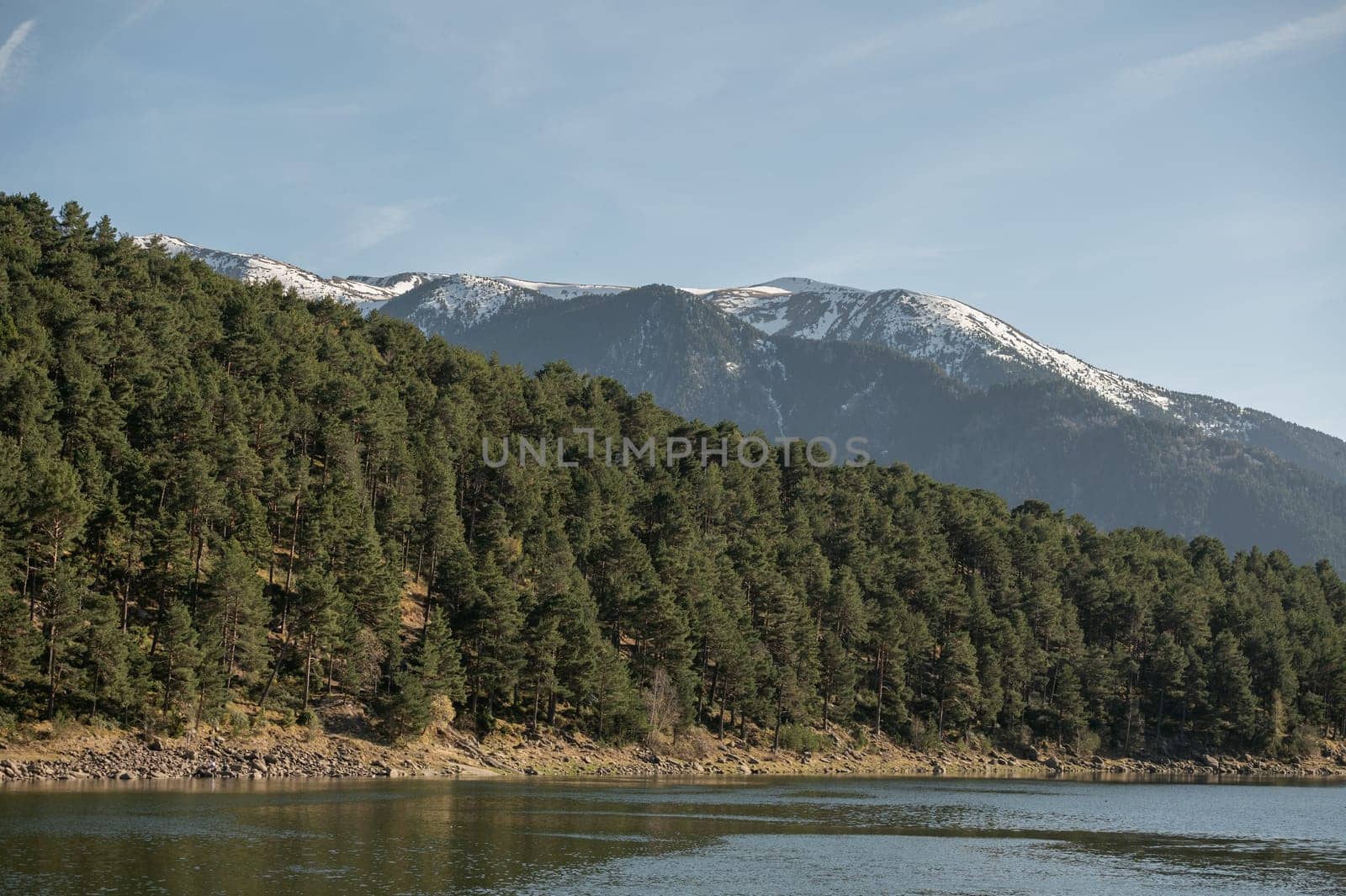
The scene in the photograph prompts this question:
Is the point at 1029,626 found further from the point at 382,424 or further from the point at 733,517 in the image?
the point at 382,424

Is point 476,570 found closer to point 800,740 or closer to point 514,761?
point 514,761

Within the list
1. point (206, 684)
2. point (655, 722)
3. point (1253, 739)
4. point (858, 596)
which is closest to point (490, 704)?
point (655, 722)

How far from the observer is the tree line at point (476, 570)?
92.7 meters

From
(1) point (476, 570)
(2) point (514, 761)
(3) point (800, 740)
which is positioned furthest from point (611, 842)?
(3) point (800, 740)

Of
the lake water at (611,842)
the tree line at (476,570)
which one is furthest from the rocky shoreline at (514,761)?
the lake water at (611,842)

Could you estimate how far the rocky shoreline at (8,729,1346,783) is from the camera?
274ft

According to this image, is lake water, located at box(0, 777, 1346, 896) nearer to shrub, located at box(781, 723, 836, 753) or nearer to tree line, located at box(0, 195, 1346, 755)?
tree line, located at box(0, 195, 1346, 755)

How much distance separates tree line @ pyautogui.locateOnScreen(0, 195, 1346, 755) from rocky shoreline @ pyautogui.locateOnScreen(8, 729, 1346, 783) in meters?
2.35

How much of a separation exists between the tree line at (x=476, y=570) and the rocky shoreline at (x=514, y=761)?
7.69ft

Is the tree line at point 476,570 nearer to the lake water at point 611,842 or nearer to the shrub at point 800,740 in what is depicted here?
the shrub at point 800,740

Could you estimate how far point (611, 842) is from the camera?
65375mm

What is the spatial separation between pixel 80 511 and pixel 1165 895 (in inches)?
2813

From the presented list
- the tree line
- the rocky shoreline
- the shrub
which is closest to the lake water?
the rocky shoreline

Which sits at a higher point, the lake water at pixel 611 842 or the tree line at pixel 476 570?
the tree line at pixel 476 570
